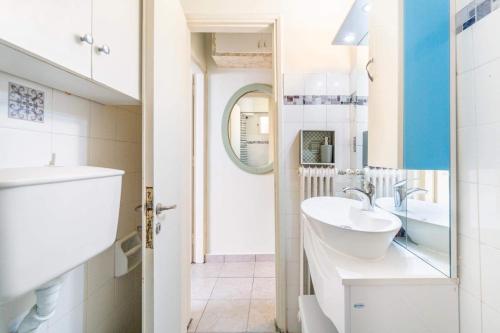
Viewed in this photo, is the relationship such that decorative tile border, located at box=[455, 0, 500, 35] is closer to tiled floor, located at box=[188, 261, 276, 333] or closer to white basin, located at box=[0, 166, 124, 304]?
white basin, located at box=[0, 166, 124, 304]

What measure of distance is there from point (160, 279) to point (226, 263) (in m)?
1.67

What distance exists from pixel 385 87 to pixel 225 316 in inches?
71.0

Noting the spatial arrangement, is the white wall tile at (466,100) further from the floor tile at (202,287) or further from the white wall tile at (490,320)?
the floor tile at (202,287)

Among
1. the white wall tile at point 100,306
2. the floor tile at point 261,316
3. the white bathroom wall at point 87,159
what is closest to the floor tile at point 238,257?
the floor tile at point 261,316

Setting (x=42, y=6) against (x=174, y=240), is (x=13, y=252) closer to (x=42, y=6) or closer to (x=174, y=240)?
(x=42, y=6)

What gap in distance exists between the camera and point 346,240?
0.90m

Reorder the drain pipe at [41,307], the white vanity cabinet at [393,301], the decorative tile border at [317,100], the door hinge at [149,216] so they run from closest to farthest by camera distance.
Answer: the drain pipe at [41,307] < the white vanity cabinet at [393,301] < the door hinge at [149,216] < the decorative tile border at [317,100]

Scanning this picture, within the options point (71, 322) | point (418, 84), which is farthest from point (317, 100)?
point (71, 322)

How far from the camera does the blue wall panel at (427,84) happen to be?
823mm

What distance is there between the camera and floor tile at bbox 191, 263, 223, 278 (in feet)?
7.91

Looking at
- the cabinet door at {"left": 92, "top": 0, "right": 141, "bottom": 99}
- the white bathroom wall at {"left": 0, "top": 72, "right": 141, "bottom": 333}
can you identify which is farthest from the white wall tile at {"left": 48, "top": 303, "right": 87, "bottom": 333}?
the cabinet door at {"left": 92, "top": 0, "right": 141, "bottom": 99}

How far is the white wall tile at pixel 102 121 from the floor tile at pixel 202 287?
154cm

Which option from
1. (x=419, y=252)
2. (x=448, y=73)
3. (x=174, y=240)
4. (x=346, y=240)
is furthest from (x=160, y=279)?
(x=448, y=73)

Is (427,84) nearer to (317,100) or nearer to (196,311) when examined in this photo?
(317,100)
